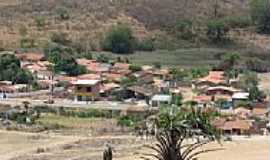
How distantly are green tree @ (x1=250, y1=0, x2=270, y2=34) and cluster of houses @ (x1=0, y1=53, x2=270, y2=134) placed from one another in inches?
953

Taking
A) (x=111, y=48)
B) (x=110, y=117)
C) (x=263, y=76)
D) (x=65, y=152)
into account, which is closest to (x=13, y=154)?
(x=65, y=152)

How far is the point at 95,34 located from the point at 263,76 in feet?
64.5

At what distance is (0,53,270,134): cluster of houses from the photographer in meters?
45.4

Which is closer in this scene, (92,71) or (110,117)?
(110,117)

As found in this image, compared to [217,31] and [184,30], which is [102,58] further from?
[184,30]

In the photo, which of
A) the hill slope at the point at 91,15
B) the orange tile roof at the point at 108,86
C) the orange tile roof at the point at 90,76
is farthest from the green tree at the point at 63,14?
the orange tile roof at the point at 108,86

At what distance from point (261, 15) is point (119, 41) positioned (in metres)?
18.9

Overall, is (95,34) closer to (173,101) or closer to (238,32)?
(238,32)

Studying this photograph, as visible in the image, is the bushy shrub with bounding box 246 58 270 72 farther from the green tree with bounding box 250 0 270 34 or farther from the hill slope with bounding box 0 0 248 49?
the hill slope with bounding box 0 0 248 49

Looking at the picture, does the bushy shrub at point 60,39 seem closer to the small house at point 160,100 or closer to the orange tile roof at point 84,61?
the orange tile roof at point 84,61

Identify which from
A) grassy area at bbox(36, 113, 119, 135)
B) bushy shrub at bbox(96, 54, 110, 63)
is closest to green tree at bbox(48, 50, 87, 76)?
bushy shrub at bbox(96, 54, 110, 63)

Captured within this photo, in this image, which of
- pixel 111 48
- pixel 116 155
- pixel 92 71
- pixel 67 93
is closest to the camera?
pixel 116 155

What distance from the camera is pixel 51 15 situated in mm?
84750

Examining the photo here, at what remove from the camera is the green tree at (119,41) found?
75.4 m
